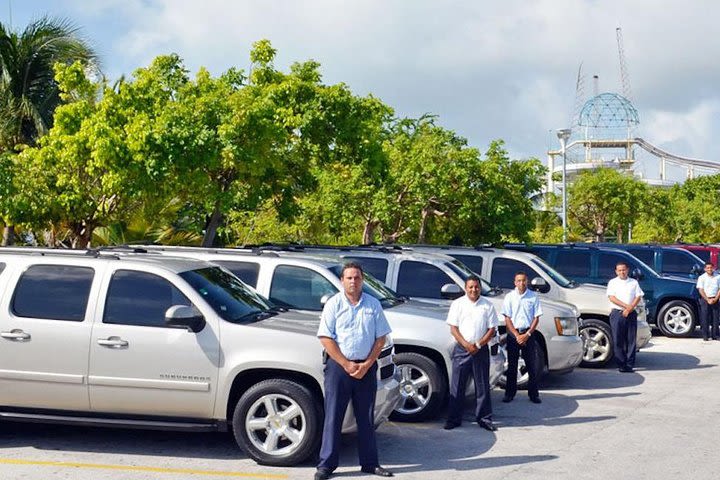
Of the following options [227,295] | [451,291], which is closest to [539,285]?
[451,291]

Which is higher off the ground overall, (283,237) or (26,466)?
(283,237)

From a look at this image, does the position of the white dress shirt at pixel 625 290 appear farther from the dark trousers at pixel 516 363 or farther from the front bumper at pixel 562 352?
the dark trousers at pixel 516 363

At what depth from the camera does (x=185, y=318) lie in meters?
7.41

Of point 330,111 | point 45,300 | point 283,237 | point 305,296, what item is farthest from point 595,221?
point 45,300

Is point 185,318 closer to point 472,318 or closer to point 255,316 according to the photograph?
point 255,316

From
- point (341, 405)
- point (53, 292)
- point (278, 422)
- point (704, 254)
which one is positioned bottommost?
point (278, 422)

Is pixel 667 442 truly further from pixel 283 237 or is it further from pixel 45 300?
pixel 283 237

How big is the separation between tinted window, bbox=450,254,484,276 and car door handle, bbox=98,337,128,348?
7198mm

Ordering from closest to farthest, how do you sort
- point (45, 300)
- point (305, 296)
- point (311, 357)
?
point (311, 357), point (45, 300), point (305, 296)

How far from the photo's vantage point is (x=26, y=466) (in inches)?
293

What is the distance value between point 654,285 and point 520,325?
27.9 ft

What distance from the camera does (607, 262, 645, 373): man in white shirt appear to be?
42.5ft

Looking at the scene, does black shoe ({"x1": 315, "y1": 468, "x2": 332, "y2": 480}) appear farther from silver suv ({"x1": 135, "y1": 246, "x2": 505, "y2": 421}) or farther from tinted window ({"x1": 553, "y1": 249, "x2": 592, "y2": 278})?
tinted window ({"x1": 553, "y1": 249, "x2": 592, "y2": 278})

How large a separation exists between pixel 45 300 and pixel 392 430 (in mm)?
3561
